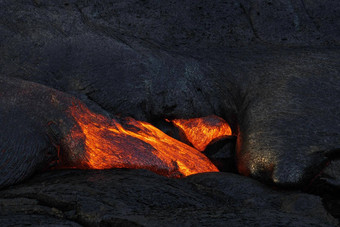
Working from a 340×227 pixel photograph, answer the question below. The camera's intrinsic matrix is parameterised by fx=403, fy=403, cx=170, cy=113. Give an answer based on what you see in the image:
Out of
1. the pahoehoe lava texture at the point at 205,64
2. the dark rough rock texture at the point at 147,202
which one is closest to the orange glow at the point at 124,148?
the dark rough rock texture at the point at 147,202

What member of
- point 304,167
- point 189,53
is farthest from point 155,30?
point 304,167

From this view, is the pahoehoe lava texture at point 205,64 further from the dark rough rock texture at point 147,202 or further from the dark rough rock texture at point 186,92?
the dark rough rock texture at point 147,202

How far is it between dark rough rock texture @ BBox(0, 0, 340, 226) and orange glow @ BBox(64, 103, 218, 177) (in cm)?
15

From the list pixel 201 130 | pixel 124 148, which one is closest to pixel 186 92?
pixel 201 130

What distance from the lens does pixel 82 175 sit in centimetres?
193

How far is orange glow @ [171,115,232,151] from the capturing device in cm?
296

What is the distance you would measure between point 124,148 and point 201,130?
0.88 metres

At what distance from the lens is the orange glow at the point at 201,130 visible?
2.96 metres

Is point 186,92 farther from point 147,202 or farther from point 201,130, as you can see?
point 147,202

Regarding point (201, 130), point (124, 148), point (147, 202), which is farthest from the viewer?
point (201, 130)

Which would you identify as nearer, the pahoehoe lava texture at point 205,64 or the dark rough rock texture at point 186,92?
the dark rough rock texture at point 186,92

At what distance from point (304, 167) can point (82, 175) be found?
47.6 inches

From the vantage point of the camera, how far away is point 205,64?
10.4 feet

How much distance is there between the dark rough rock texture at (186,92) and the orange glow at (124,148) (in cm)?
15
